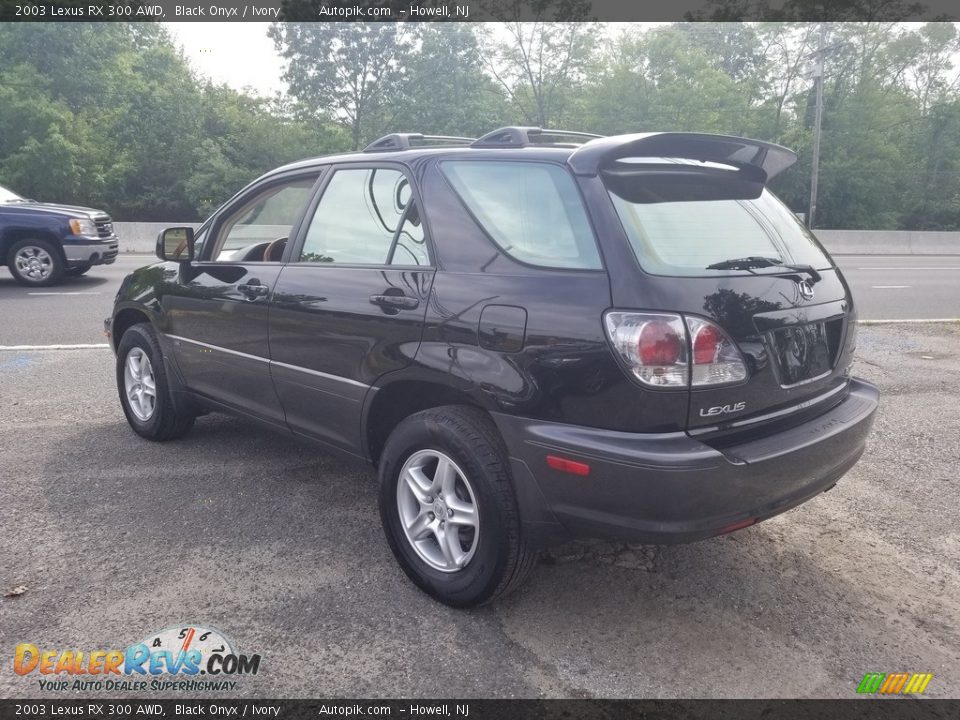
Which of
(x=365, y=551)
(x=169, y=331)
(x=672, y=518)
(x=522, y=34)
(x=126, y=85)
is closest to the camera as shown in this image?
(x=672, y=518)

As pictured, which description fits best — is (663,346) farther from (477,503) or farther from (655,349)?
(477,503)

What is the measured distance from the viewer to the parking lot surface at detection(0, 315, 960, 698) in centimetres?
254

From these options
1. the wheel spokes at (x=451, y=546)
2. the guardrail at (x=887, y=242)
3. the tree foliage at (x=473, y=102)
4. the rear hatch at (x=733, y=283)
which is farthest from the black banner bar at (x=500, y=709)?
the tree foliage at (x=473, y=102)

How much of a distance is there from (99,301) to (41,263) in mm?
2383

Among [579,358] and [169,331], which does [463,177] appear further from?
[169,331]

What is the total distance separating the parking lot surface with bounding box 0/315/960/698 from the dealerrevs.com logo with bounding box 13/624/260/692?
53 millimetres

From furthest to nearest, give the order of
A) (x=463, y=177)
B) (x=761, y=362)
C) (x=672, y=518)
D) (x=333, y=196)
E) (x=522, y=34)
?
(x=522, y=34) < (x=333, y=196) < (x=463, y=177) < (x=761, y=362) < (x=672, y=518)

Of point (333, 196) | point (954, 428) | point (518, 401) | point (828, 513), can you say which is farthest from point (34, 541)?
point (954, 428)

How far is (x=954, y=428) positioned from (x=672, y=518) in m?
3.73

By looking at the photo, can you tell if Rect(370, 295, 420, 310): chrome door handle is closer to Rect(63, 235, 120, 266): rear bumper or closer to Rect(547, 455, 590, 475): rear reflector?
Rect(547, 455, 590, 475): rear reflector

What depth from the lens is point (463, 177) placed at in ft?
10.1

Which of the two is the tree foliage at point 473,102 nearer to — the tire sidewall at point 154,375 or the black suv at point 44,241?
the black suv at point 44,241

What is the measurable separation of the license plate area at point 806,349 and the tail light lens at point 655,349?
439 millimetres

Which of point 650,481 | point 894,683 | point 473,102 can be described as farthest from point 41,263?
point 473,102
